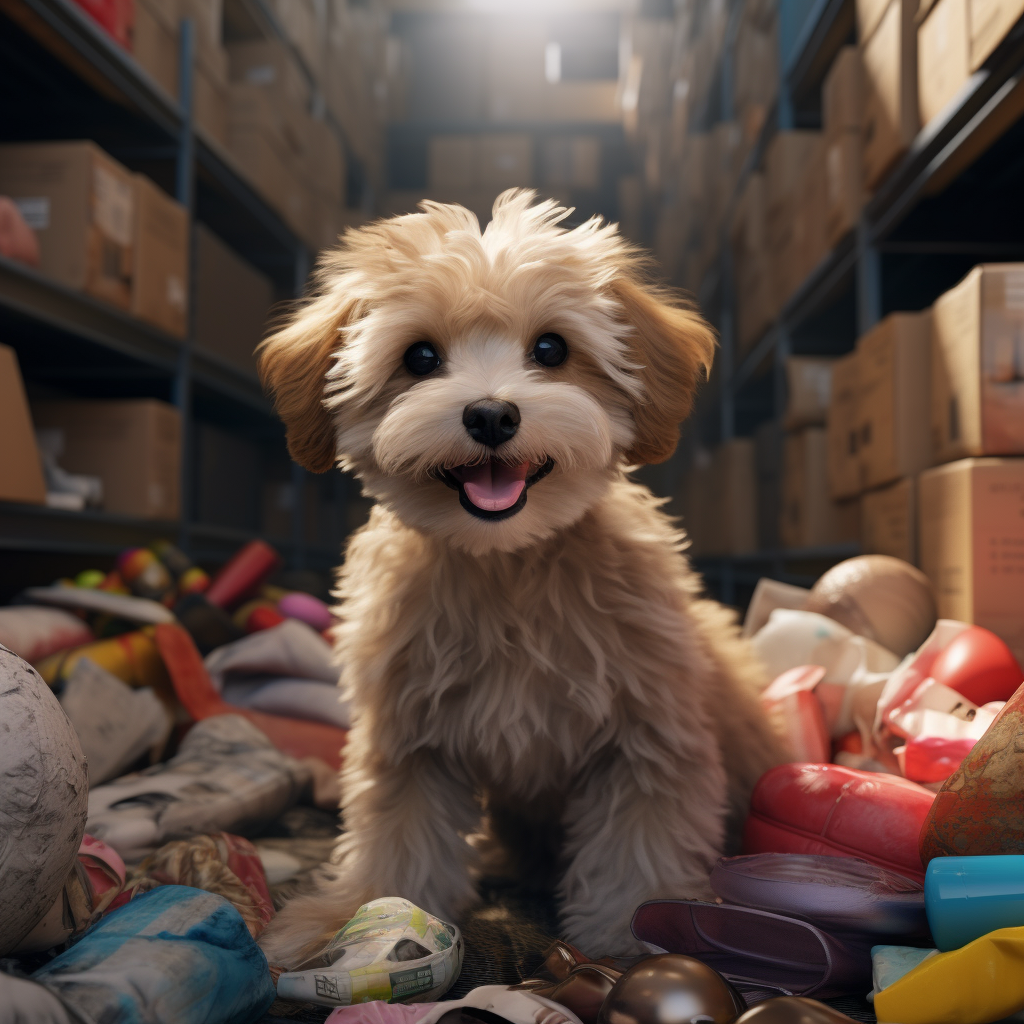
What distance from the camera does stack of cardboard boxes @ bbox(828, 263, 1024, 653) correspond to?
6.41ft

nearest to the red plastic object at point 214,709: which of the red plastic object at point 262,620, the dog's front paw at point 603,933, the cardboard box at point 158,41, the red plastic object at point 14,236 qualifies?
the red plastic object at point 262,620

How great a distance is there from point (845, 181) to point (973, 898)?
2.61 metres

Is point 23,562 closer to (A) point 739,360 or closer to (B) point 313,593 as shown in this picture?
(B) point 313,593

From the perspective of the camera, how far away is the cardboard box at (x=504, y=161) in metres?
7.72

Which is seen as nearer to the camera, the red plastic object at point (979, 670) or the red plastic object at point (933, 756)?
the red plastic object at point (933, 756)

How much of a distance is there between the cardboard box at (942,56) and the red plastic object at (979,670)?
1.33 m

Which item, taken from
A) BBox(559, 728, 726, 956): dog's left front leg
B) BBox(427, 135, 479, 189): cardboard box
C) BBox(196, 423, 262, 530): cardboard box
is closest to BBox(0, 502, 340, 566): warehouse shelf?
BBox(196, 423, 262, 530): cardboard box

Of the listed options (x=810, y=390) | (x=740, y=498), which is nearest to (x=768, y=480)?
(x=740, y=498)

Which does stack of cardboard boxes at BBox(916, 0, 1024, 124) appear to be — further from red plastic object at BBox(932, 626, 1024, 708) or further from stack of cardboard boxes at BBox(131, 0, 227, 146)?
stack of cardboard boxes at BBox(131, 0, 227, 146)

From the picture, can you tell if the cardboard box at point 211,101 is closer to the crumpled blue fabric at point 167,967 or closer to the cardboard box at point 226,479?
the cardboard box at point 226,479

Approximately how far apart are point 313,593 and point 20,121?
224 centimetres

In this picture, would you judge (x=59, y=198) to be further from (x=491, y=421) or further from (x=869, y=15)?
(x=869, y=15)

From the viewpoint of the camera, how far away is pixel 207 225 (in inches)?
202

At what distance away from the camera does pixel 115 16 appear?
319cm
